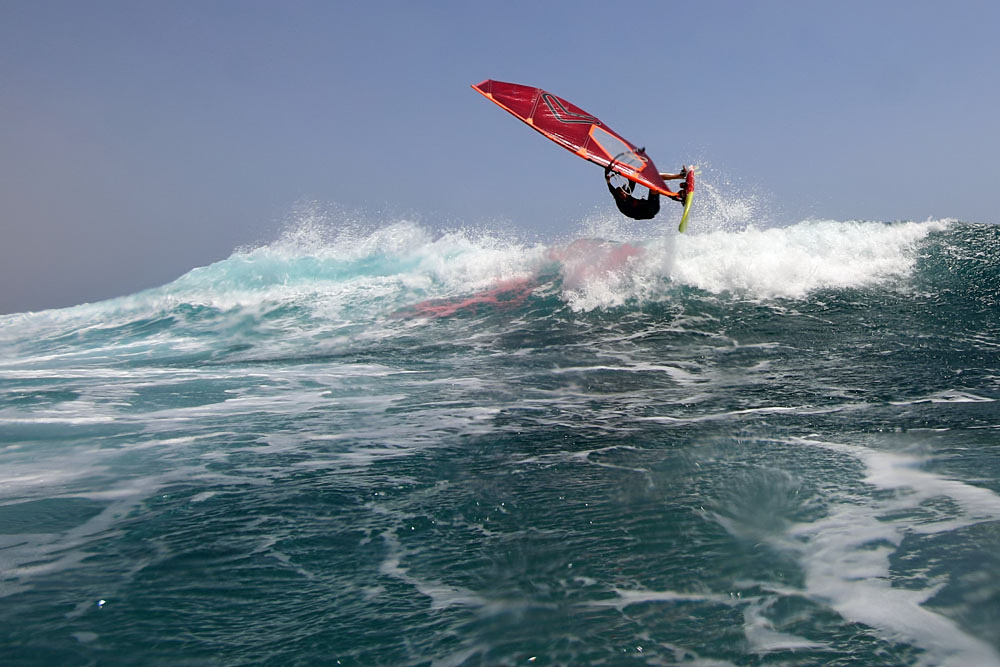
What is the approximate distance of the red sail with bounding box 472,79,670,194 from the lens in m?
10.3

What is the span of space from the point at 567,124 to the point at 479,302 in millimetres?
5122

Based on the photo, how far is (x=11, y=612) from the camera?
322 cm

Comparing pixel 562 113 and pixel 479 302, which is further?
pixel 479 302

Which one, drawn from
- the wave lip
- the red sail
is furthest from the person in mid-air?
the wave lip

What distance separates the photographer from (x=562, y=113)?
438 inches

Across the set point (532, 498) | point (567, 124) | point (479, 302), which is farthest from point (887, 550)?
point (479, 302)

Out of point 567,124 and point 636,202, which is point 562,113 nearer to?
point 567,124

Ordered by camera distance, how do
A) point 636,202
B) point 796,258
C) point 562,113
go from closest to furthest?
point 636,202 < point 562,113 < point 796,258

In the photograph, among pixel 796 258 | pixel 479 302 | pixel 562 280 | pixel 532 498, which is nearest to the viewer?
pixel 532 498

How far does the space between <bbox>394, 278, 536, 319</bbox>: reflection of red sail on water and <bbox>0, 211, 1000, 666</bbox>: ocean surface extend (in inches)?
115

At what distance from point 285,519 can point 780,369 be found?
260 inches

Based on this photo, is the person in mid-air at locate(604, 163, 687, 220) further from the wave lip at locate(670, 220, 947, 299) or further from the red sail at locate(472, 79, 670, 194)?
the wave lip at locate(670, 220, 947, 299)

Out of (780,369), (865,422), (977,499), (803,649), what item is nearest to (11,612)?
(803,649)

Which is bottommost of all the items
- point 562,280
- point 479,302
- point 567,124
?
point 479,302
